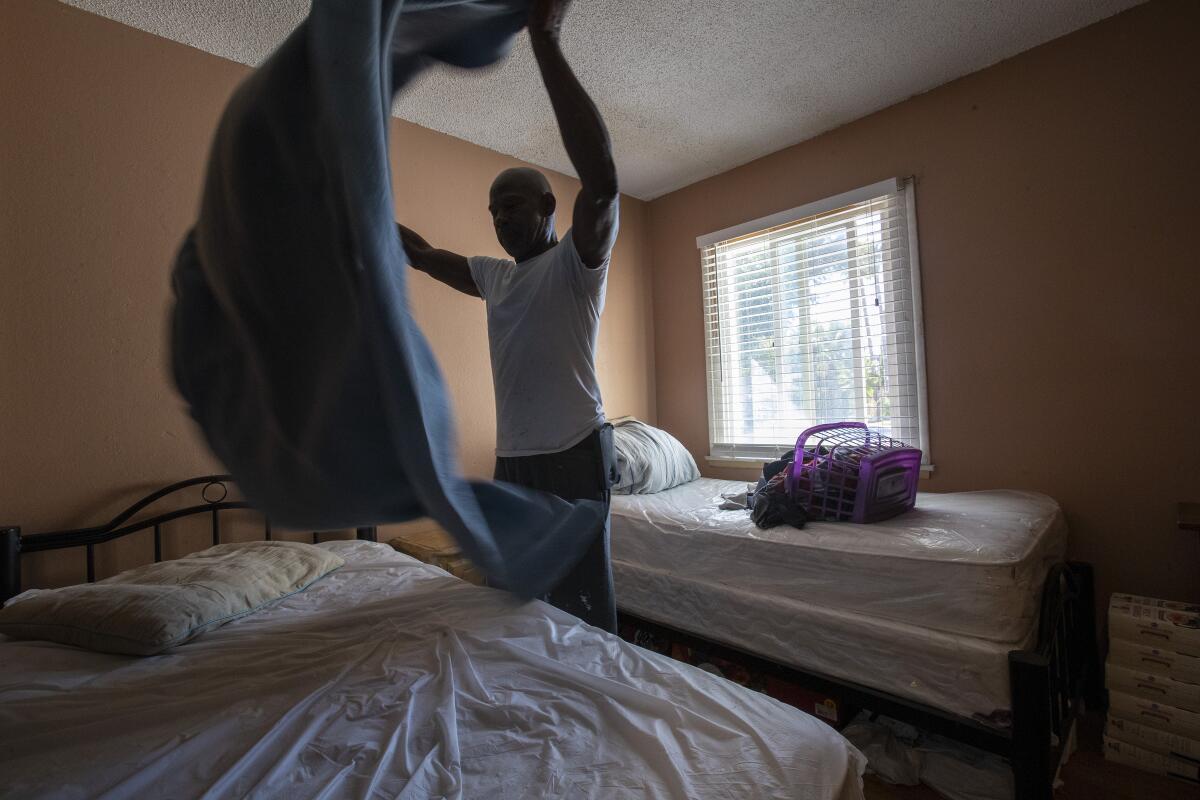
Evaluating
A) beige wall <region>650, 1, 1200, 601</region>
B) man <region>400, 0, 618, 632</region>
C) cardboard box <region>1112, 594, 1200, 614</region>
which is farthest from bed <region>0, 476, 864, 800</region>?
beige wall <region>650, 1, 1200, 601</region>

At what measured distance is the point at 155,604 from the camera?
1163 millimetres

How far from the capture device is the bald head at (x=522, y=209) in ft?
4.17

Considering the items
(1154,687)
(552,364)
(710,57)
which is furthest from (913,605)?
(710,57)

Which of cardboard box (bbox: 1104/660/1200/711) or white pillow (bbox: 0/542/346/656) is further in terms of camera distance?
cardboard box (bbox: 1104/660/1200/711)

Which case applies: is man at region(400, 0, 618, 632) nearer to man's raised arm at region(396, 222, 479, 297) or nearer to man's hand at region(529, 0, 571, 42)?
man's raised arm at region(396, 222, 479, 297)

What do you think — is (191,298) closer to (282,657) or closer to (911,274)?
(282,657)

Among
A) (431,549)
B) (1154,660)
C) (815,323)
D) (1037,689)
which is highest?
(815,323)

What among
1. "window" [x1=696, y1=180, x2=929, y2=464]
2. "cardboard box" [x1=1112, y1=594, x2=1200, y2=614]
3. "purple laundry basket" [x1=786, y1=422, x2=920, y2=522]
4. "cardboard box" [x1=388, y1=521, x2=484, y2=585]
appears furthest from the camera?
"window" [x1=696, y1=180, x2=929, y2=464]

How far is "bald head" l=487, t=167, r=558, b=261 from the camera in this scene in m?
1.27

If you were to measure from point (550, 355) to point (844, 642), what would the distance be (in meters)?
1.16

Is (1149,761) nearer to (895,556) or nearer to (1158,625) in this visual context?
(1158,625)

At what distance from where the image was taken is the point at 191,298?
0.75 metres

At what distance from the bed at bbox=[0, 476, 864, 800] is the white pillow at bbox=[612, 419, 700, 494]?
4.34 feet

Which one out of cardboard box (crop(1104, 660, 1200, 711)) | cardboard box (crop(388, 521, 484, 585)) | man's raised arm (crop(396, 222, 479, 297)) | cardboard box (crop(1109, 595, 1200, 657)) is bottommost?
cardboard box (crop(1104, 660, 1200, 711))
